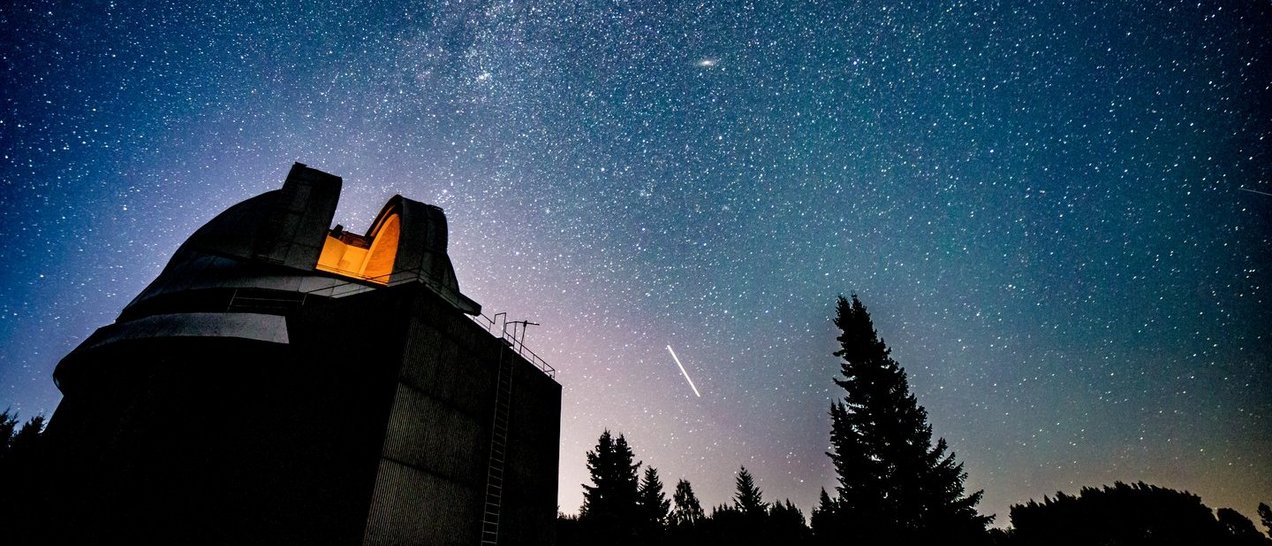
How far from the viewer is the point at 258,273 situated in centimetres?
1549

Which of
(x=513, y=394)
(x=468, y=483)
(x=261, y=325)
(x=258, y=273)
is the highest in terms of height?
(x=258, y=273)

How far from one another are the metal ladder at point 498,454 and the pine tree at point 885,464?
51.5ft

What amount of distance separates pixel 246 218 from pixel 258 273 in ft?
11.6

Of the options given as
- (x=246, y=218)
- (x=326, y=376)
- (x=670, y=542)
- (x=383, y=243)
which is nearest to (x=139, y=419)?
(x=326, y=376)

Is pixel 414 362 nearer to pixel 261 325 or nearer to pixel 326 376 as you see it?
pixel 326 376

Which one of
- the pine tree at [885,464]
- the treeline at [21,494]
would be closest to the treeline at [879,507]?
the pine tree at [885,464]

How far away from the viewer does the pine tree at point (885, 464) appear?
1912 centimetres

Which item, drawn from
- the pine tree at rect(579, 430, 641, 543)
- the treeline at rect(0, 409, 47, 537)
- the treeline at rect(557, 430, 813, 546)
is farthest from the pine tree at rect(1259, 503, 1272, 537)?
the treeline at rect(0, 409, 47, 537)

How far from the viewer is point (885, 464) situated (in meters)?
21.1

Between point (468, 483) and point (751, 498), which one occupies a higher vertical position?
point (751, 498)

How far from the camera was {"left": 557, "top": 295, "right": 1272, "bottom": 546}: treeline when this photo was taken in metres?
19.7

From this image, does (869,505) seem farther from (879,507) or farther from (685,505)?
(685,505)

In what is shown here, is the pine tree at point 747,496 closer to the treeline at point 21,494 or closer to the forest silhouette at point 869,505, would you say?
the forest silhouette at point 869,505

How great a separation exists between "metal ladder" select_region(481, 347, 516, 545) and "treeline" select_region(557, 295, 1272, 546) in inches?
617
